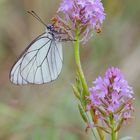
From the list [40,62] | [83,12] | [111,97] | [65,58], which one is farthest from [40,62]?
[65,58]

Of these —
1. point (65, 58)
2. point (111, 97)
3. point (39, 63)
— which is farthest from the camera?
point (65, 58)

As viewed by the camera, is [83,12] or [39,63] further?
[39,63]

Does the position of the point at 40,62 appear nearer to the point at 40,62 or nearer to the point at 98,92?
the point at 40,62

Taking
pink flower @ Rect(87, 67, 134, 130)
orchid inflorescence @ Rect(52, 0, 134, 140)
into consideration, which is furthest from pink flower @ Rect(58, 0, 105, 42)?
pink flower @ Rect(87, 67, 134, 130)

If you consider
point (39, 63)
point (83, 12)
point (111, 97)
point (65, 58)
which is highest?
point (65, 58)

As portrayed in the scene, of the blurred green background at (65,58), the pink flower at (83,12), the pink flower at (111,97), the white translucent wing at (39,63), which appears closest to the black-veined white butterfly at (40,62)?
the white translucent wing at (39,63)

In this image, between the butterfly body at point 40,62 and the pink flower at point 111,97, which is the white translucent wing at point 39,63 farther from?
the pink flower at point 111,97
